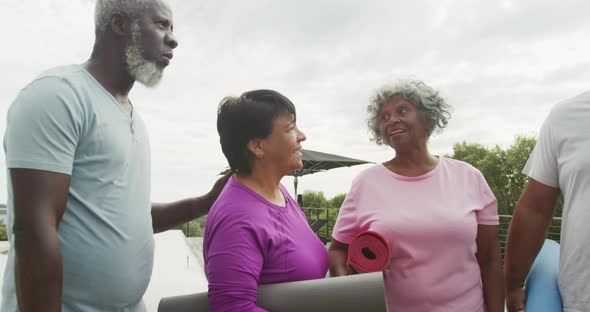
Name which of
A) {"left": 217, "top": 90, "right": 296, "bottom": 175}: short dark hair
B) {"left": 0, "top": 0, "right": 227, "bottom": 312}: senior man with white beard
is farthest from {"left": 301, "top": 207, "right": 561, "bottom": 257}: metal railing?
{"left": 0, "top": 0, "right": 227, "bottom": 312}: senior man with white beard

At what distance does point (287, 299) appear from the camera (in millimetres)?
1196

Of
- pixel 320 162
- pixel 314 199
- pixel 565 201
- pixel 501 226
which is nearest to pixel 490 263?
pixel 565 201

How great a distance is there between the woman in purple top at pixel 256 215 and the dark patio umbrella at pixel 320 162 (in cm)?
730

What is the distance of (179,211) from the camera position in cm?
189

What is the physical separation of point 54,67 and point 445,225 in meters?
1.43

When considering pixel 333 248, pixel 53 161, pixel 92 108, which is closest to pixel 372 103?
pixel 333 248

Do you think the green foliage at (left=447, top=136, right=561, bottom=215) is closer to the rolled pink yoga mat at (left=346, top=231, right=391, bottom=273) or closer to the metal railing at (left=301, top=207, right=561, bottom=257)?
the metal railing at (left=301, top=207, right=561, bottom=257)

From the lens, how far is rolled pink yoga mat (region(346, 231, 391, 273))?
1402 millimetres

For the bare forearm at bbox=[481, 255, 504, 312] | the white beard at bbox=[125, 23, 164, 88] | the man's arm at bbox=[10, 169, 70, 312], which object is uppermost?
the white beard at bbox=[125, 23, 164, 88]

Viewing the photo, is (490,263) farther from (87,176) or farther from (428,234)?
(87,176)

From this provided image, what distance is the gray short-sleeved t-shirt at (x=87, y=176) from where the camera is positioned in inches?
41.2

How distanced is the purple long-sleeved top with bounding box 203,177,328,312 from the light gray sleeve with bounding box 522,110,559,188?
0.78 metres

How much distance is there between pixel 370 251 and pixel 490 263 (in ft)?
2.23

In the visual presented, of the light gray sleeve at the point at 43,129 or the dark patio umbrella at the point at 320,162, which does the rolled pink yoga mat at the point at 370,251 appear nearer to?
the light gray sleeve at the point at 43,129
